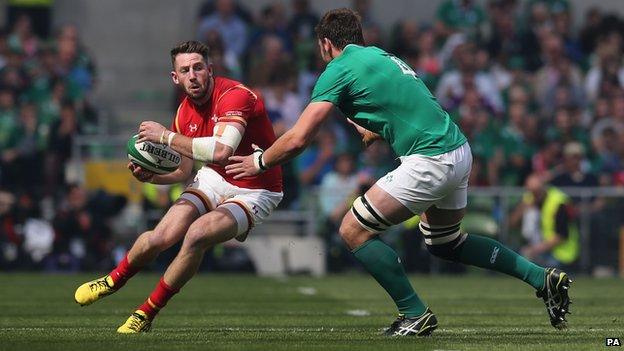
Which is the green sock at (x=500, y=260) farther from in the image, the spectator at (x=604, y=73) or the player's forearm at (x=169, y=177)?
the spectator at (x=604, y=73)

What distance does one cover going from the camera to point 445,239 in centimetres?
994

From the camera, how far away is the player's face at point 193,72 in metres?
10.1

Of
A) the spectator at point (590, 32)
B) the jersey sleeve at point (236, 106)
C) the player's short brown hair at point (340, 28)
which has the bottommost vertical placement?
the spectator at point (590, 32)

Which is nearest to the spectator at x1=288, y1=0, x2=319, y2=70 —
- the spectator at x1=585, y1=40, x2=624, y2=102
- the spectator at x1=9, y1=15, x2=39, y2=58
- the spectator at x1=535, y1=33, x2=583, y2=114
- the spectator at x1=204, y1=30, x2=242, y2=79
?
the spectator at x1=204, y1=30, x2=242, y2=79

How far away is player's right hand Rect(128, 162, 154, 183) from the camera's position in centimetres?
1028

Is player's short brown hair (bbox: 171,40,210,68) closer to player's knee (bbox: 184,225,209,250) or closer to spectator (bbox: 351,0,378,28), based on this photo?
player's knee (bbox: 184,225,209,250)

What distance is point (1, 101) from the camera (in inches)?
828

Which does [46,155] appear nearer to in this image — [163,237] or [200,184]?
[200,184]

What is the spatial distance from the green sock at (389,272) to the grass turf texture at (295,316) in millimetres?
276

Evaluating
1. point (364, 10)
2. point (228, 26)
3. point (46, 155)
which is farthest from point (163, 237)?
point (364, 10)

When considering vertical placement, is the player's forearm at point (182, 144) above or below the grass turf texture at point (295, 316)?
above

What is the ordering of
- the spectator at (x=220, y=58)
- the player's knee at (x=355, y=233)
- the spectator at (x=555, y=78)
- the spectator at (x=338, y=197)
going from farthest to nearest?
the spectator at (x=555, y=78) < the spectator at (x=220, y=58) < the spectator at (x=338, y=197) < the player's knee at (x=355, y=233)

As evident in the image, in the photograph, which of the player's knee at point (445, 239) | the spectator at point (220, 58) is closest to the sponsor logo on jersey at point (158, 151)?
the player's knee at point (445, 239)

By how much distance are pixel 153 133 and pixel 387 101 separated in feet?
5.43
